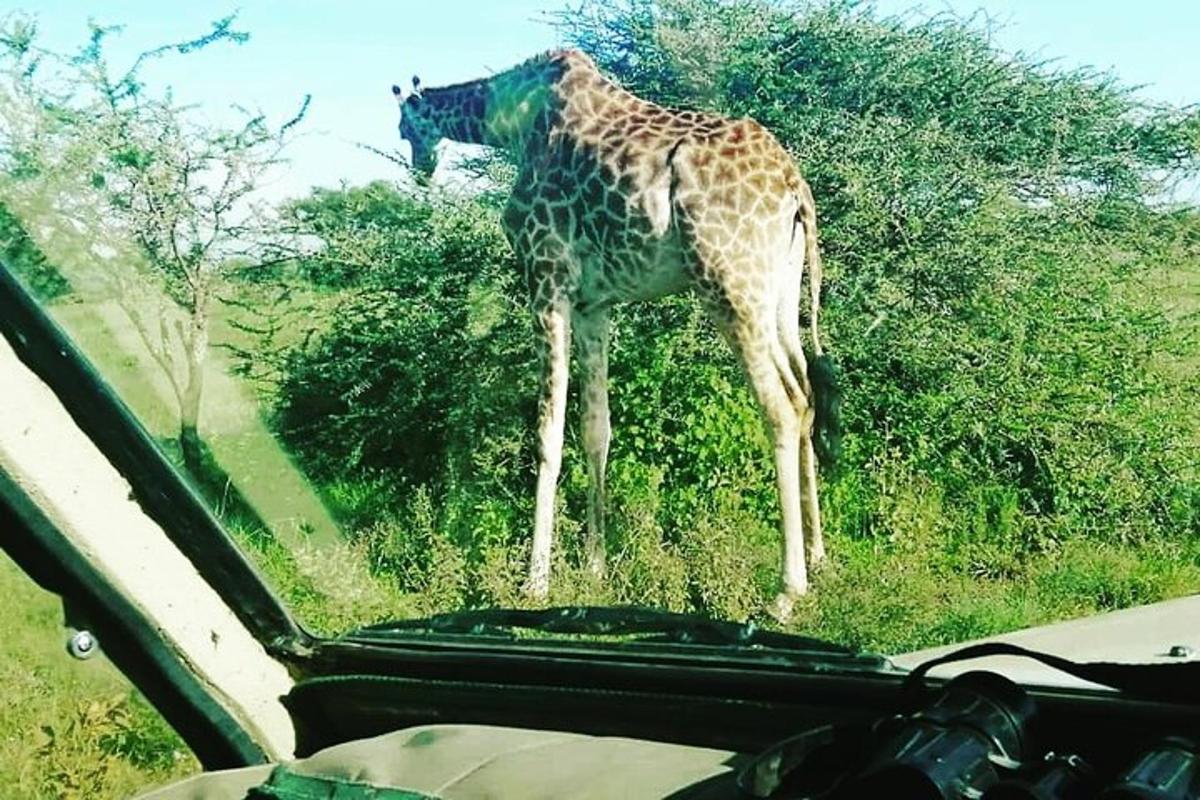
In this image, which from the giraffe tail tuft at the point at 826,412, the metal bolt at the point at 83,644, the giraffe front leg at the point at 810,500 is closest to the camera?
the metal bolt at the point at 83,644

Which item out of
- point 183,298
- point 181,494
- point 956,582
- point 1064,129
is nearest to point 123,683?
point 181,494

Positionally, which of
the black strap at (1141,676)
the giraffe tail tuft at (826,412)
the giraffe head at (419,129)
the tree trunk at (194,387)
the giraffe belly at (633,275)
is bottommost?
the black strap at (1141,676)

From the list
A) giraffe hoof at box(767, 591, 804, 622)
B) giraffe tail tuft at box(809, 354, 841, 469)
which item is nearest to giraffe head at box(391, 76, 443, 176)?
giraffe tail tuft at box(809, 354, 841, 469)

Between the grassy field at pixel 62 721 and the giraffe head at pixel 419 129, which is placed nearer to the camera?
the grassy field at pixel 62 721

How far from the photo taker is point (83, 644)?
2000 millimetres

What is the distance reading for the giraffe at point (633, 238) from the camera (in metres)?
3.04

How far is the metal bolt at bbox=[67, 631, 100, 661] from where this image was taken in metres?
2.00

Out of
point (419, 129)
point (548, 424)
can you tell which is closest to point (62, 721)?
point (419, 129)

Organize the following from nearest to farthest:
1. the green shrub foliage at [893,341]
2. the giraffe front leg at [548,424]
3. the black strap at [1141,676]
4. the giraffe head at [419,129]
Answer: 1. the black strap at [1141,676]
2. the giraffe head at [419,129]
3. the green shrub foliage at [893,341]
4. the giraffe front leg at [548,424]

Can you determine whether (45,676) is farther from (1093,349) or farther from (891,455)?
(1093,349)

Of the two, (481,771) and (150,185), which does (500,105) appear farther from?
(481,771)

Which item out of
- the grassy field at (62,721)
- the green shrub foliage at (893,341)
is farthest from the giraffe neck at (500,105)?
the grassy field at (62,721)

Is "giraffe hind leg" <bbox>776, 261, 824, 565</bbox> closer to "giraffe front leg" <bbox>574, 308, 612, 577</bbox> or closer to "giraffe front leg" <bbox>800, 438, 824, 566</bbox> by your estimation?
"giraffe front leg" <bbox>800, 438, 824, 566</bbox>

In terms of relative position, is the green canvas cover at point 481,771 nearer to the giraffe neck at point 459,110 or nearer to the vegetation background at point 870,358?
the vegetation background at point 870,358
